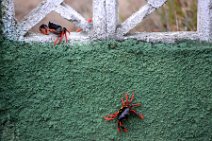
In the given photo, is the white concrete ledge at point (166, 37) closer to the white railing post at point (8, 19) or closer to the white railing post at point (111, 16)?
the white railing post at point (111, 16)

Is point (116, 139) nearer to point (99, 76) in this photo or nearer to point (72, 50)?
point (99, 76)

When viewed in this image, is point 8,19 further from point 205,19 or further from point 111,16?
point 205,19

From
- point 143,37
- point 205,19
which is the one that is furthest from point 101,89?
point 205,19

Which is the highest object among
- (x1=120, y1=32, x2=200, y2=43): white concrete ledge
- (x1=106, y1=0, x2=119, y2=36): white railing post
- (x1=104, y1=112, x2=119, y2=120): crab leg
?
(x1=106, y1=0, x2=119, y2=36): white railing post

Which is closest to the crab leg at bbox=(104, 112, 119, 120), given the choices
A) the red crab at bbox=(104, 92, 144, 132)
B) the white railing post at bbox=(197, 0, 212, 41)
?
the red crab at bbox=(104, 92, 144, 132)

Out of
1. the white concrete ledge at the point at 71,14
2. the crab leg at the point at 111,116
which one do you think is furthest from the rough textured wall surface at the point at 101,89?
the white concrete ledge at the point at 71,14

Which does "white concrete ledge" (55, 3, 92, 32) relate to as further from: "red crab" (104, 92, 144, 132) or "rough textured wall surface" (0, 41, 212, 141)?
"red crab" (104, 92, 144, 132)

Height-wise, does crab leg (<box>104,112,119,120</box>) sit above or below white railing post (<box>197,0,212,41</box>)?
below

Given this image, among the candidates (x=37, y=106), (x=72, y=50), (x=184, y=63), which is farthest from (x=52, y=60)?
(x=184, y=63)
